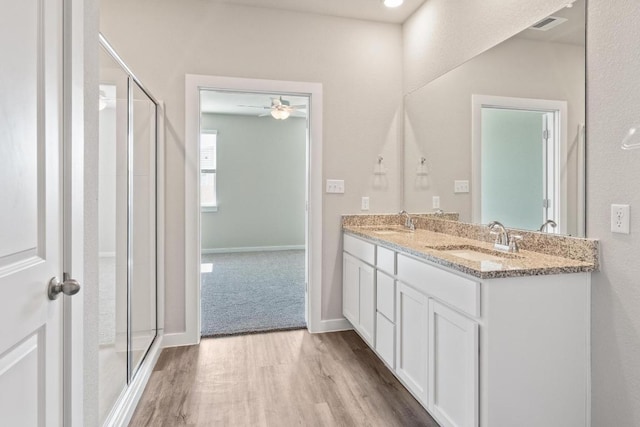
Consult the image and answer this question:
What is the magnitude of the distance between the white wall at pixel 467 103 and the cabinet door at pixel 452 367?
71cm

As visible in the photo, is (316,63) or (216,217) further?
(216,217)

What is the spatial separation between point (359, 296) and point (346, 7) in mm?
2270

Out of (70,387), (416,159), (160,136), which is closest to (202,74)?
(160,136)

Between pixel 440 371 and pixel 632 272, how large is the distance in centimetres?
86

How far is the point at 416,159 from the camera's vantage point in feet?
9.91

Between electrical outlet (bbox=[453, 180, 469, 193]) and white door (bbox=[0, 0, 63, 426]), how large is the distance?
226 centimetres

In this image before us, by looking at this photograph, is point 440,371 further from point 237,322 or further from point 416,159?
point 237,322

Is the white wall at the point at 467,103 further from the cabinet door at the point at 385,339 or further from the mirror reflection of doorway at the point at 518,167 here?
the cabinet door at the point at 385,339

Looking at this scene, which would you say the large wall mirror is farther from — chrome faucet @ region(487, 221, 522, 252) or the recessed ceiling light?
the recessed ceiling light

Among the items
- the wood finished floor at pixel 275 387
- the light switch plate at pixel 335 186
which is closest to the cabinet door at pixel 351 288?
the wood finished floor at pixel 275 387

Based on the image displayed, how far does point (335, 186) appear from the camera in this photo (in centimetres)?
307

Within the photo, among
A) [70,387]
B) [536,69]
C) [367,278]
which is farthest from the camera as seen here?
[367,278]

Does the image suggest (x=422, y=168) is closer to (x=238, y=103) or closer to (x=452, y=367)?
(x=452, y=367)

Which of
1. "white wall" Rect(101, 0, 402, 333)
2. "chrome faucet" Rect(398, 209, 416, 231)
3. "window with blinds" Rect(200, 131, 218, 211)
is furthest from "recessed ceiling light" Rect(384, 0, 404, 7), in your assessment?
"window with blinds" Rect(200, 131, 218, 211)
